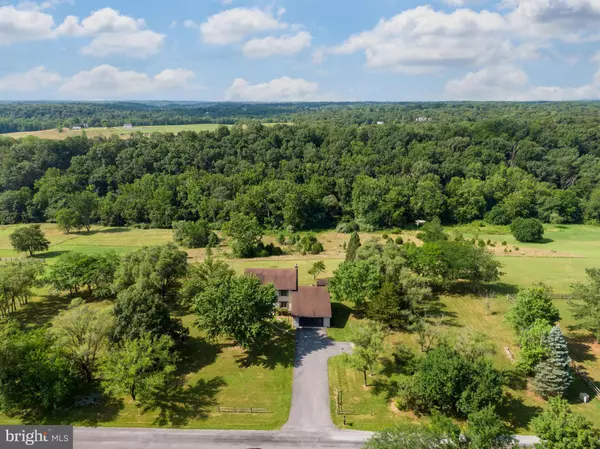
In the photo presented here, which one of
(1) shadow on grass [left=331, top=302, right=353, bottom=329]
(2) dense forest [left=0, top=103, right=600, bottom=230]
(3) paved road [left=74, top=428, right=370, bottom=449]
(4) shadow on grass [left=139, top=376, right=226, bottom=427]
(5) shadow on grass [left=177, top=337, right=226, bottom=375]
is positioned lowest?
(3) paved road [left=74, top=428, right=370, bottom=449]

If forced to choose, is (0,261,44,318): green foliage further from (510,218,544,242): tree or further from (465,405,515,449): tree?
(510,218,544,242): tree

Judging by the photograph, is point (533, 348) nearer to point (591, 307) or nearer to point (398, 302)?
point (591, 307)

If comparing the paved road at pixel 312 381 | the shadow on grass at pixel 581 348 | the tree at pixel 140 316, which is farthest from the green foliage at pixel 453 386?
the tree at pixel 140 316

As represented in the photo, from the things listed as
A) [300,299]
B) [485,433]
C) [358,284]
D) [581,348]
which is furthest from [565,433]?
[300,299]

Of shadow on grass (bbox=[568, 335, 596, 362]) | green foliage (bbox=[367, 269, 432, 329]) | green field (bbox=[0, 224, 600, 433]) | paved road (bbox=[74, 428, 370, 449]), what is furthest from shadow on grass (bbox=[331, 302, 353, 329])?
shadow on grass (bbox=[568, 335, 596, 362])

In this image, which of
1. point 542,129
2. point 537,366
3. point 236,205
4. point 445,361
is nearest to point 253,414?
point 445,361

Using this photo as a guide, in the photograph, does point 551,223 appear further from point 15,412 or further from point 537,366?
point 15,412
